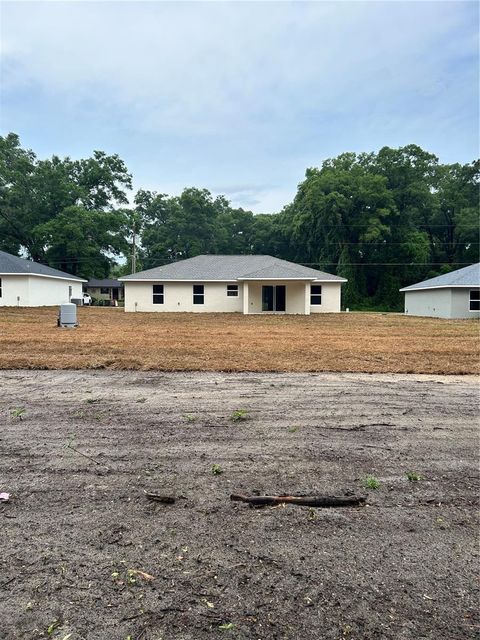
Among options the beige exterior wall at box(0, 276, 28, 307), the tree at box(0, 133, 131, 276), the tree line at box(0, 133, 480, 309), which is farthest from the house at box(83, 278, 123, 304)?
A: the beige exterior wall at box(0, 276, 28, 307)

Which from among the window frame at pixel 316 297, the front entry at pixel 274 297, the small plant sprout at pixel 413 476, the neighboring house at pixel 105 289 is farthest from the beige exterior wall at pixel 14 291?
the small plant sprout at pixel 413 476

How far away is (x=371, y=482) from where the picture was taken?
268cm

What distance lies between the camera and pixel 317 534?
2.12 metres

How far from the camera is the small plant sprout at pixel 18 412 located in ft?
13.2

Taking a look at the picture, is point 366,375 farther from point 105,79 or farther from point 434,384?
point 105,79

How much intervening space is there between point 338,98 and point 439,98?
3891mm

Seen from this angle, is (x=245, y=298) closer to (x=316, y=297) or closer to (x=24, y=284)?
(x=316, y=297)

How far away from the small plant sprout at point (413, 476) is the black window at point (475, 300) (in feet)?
76.6

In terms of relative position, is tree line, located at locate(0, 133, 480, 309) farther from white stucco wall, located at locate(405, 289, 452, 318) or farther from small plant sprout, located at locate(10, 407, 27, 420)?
small plant sprout, located at locate(10, 407, 27, 420)

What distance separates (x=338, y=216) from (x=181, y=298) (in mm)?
21272

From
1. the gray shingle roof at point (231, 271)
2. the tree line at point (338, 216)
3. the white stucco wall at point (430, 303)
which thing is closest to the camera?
the gray shingle roof at point (231, 271)

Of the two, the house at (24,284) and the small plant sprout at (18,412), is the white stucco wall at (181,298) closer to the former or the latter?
the house at (24,284)

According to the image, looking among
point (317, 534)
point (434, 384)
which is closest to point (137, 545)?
point (317, 534)

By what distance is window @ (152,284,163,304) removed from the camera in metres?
24.9
